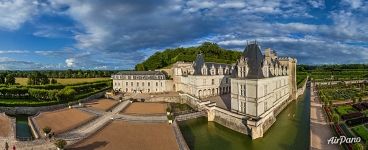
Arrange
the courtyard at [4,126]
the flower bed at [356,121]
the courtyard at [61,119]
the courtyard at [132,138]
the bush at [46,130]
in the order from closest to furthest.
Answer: the courtyard at [132,138] → the bush at [46,130] → the courtyard at [4,126] → the courtyard at [61,119] → the flower bed at [356,121]

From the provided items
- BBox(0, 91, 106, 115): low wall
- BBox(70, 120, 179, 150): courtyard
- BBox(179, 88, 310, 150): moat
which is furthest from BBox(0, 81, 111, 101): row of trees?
BBox(179, 88, 310, 150): moat

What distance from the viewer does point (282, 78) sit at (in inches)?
1624

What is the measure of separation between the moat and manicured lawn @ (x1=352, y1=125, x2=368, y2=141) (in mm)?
4166

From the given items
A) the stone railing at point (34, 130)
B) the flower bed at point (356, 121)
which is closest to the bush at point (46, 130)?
the stone railing at point (34, 130)

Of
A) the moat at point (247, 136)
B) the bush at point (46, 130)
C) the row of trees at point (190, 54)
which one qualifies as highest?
the row of trees at point (190, 54)

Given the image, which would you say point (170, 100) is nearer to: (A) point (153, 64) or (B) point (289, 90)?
(B) point (289, 90)

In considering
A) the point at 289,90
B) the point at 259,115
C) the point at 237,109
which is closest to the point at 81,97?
the point at 237,109

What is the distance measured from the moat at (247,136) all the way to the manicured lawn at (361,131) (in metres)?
4.17

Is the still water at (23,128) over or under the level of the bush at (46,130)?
under

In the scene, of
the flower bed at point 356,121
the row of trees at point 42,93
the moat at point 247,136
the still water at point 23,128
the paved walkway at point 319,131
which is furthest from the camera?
the row of trees at point 42,93

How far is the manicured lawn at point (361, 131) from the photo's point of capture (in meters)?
22.9

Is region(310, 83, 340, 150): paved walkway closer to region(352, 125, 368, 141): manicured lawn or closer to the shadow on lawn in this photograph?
region(352, 125, 368, 141): manicured lawn

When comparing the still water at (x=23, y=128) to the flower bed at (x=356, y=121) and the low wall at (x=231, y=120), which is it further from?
the flower bed at (x=356, y=121)

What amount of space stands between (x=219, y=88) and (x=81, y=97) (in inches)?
959
